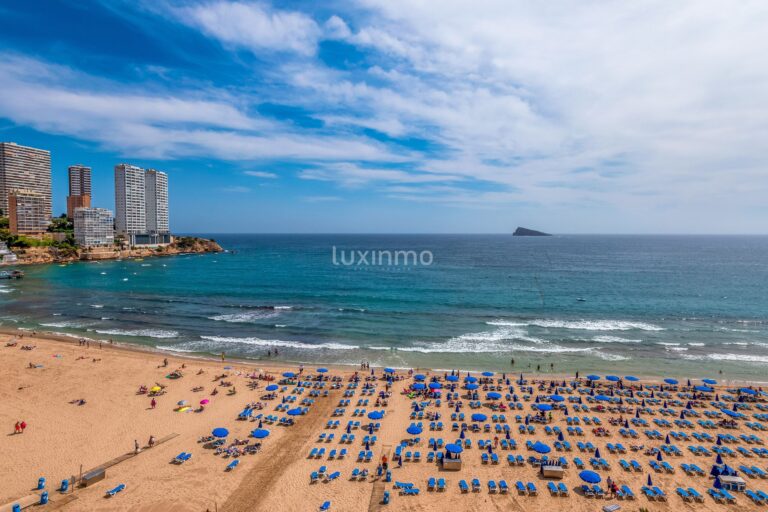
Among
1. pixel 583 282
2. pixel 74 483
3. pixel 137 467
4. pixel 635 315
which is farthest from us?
pixel 583 282

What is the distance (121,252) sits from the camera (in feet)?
462

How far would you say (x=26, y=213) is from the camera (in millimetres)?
138250

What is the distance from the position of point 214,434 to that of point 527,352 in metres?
31.1

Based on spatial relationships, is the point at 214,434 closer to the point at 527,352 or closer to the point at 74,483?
the point at 74,483

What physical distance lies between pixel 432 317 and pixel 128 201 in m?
152

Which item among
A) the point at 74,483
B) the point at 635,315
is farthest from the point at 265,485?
the point at 635,315

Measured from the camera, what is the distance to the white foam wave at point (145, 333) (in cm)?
4816

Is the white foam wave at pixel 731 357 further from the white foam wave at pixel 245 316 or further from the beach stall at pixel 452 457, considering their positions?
the white foam wave at pixel 245 316

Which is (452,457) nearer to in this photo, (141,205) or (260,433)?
(260,433)

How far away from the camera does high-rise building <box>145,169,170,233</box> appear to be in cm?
17188

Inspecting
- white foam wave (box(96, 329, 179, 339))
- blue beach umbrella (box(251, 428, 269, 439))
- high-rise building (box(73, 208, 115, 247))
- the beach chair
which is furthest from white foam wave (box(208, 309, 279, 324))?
high-rise building (box(73, 208, 115, 247))

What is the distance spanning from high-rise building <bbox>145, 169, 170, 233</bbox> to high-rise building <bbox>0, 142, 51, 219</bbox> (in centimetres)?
3490

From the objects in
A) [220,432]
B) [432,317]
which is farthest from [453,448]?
[432,317]

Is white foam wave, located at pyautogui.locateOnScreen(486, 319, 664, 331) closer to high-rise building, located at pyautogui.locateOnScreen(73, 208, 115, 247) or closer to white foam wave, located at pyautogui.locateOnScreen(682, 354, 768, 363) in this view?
white foam wave, located at pyautogui.locateOnScreen(682, 354, 768, 363)
